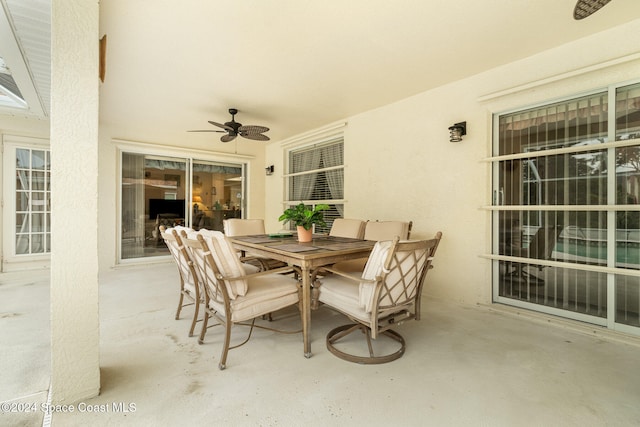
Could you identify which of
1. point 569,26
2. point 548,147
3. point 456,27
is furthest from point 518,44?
point 548,147

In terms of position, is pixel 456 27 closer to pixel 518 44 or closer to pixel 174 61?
pixel 518 44

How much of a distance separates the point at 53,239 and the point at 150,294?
7.99 feet

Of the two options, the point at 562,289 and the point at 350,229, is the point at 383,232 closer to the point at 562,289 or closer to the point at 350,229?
the point at 350,229

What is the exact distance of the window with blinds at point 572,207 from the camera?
2.44m

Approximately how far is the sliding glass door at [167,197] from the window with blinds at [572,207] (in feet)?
17.6

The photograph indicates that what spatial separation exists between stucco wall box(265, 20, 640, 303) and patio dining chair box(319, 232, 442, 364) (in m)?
1.41

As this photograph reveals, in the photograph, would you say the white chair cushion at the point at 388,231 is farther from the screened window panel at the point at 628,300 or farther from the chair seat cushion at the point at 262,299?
the screened window panel at the point at 628,300

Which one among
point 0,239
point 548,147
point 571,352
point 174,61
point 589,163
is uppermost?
point 174,61

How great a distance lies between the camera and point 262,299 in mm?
2129

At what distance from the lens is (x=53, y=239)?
1507 mm

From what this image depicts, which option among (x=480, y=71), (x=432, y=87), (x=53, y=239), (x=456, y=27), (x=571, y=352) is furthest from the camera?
(x=432, y=87)

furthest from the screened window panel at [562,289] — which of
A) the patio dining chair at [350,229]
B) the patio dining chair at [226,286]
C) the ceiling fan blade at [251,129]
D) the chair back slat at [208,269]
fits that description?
the ceiling fan blade at [251,129]

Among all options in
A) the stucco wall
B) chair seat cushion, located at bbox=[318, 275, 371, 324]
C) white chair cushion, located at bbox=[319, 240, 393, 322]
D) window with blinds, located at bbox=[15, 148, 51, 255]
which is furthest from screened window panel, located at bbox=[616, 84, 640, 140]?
window with blinds, located at bbox=[15, 148, 51, 255]

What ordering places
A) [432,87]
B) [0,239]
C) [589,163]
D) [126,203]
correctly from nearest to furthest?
[589,163], [432,87], [0,239], [126,203]
